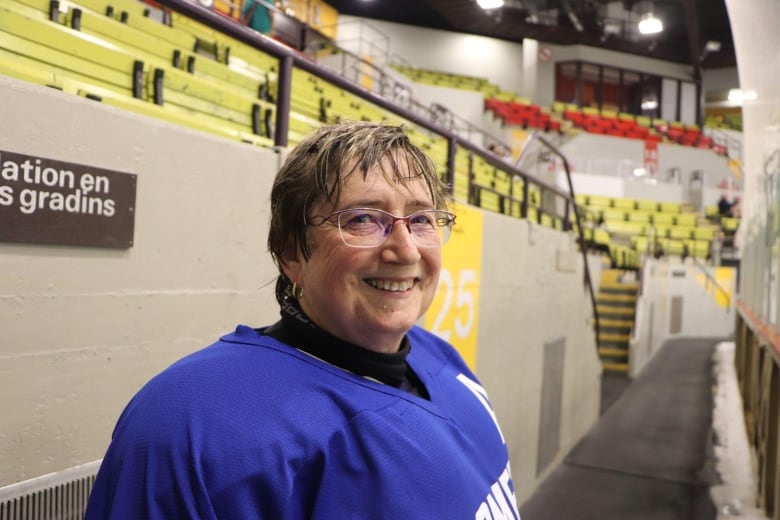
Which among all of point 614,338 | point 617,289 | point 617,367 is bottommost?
point 617,367

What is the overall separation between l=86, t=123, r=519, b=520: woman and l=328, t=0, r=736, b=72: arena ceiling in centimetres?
1723

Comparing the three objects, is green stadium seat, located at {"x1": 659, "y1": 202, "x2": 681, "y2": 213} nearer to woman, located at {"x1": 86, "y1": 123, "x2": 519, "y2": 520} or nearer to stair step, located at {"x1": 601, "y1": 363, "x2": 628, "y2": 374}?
stair step, located at {"x1": 601, "y1": 363, "x2": 628, "y2": 374}

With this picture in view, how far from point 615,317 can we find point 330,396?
912cm

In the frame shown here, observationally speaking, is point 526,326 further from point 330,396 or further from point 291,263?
point 330,396

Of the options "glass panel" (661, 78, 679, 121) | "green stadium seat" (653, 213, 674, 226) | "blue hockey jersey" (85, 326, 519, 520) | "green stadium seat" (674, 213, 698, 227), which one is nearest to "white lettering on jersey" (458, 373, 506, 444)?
"blue hockey jersey" (85, 326, 519, 520)

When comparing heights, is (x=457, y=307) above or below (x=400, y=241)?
below

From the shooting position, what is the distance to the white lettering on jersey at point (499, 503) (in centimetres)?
101

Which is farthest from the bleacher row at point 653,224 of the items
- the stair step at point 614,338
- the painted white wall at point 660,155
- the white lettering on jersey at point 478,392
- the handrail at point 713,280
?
the white lettering on jersey at point 478,392

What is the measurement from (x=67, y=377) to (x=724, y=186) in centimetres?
1951

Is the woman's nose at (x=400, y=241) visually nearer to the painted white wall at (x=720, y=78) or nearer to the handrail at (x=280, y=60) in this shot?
the handrail at (x=280, y=60)

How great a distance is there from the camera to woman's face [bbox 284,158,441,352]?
0.97 m

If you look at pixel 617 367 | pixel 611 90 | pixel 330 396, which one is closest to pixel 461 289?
pixel 330 396

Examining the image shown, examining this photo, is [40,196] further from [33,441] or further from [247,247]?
[247,247]

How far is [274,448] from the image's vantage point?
0.79 meters
